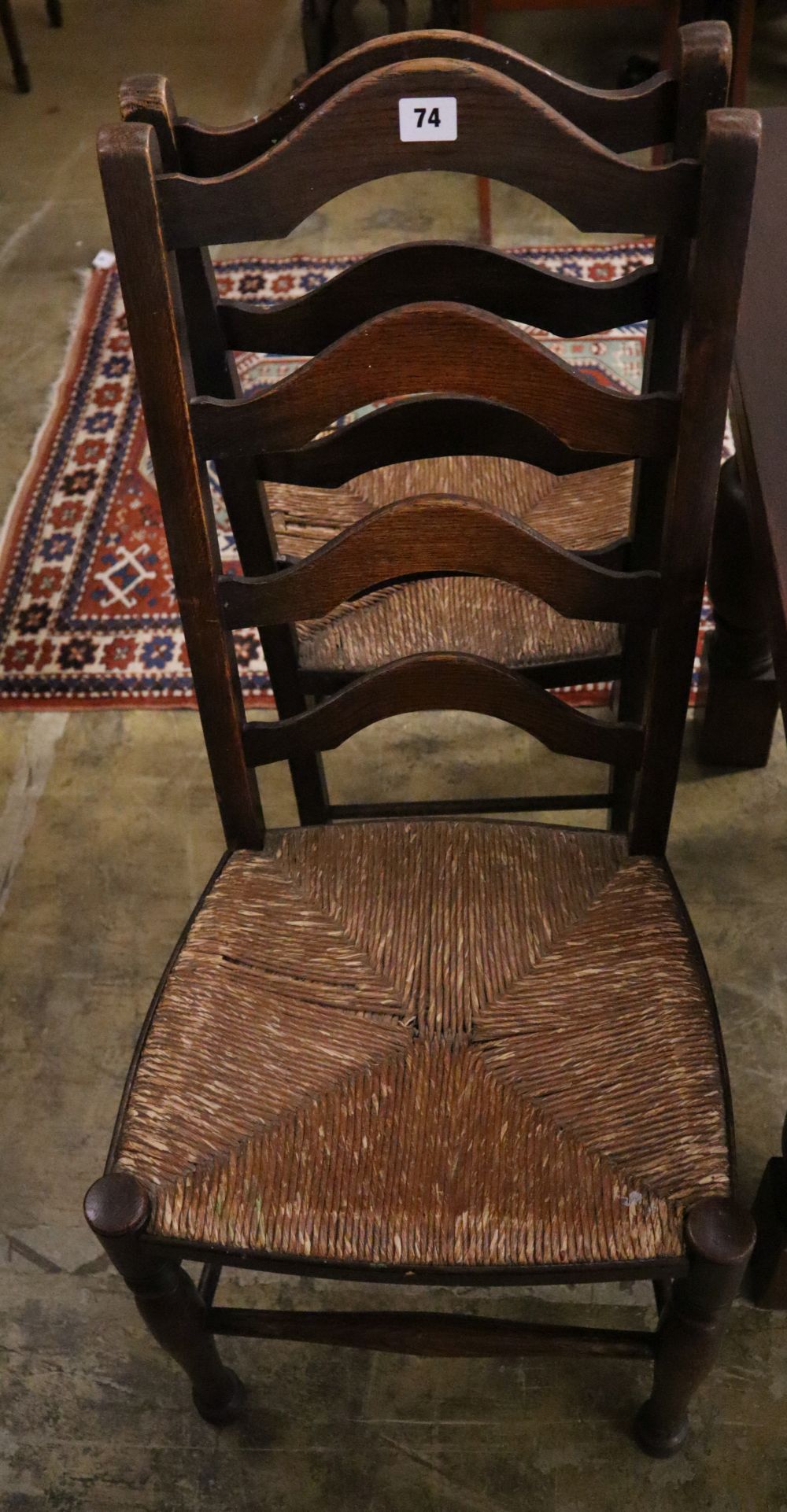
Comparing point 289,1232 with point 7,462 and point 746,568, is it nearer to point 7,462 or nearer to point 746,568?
point 746,568

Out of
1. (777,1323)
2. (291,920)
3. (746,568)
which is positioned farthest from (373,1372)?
(746,568)

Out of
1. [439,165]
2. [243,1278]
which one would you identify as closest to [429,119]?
[439,165]

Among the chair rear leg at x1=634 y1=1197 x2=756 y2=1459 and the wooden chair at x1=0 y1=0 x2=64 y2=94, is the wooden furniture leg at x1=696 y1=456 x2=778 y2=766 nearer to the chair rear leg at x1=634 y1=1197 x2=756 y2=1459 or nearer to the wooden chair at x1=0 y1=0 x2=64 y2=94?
the chair rear leg at x1=634 y1=1197 x2=756 y2=1459

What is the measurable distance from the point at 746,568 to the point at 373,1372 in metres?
1.05

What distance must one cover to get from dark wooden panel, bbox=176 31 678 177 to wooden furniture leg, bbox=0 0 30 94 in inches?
127

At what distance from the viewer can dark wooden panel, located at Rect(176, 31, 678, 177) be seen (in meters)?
0.94

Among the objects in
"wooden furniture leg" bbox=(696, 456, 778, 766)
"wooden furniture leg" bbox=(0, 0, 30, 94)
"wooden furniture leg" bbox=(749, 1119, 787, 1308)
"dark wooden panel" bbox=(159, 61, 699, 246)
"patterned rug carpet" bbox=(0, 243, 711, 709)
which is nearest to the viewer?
"dark wooden panel" bbox=(159, 61, 699, 246)

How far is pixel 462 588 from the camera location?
56.7 inches

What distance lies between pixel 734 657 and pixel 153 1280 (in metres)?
1.08

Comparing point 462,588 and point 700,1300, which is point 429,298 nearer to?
point 462,588

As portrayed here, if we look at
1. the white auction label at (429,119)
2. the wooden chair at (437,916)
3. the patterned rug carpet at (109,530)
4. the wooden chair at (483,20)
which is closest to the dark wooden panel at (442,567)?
the wooden chair at (437,916)

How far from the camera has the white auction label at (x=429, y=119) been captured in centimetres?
83

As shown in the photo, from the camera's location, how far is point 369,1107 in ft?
3.47

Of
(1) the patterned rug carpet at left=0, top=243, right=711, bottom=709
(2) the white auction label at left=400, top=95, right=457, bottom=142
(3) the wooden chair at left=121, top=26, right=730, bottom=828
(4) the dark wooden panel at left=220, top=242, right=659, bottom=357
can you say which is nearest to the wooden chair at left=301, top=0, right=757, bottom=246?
(1) the patterned rug carpet at left=0, top=243, right=711, bottom=709
